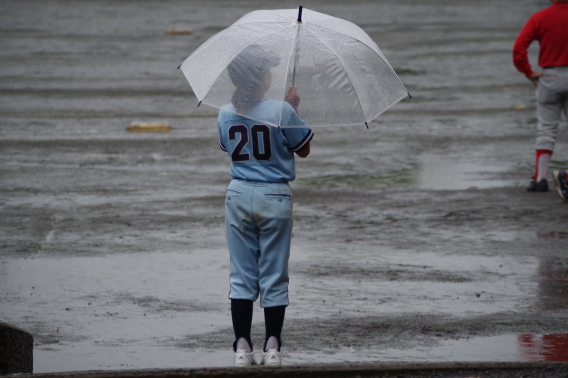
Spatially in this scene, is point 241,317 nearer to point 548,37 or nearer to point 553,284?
point 553,284

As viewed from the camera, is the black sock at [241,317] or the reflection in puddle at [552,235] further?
the reflection in puddle at [552,235]

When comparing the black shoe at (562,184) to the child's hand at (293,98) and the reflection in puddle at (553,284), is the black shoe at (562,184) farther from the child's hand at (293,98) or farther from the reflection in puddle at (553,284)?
the child's hand at (293,98)

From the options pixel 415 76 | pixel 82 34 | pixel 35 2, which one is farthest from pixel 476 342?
pixel 35 2

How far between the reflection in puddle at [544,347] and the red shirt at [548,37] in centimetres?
483

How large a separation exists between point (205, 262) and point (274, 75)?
2989 millimetres

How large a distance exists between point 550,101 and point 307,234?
3432 millimetres

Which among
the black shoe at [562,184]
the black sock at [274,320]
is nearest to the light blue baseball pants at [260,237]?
the black sock at [274,320]

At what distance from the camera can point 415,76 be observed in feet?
66.5

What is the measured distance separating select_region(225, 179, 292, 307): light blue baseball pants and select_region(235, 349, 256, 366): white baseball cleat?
28 centimetres

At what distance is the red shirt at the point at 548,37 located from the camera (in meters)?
9.91

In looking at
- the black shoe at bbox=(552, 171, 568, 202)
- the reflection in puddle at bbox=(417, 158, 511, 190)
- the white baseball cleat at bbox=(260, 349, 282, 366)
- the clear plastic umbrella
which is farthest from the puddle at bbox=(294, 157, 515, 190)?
the white baseball cleat at bbox=(260, 349, 282, 366)

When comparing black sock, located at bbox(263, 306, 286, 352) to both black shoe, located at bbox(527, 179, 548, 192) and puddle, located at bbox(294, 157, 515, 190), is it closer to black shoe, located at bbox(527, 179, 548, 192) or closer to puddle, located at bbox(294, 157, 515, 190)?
puddle, located at bbox(294, 157, 515, 190)

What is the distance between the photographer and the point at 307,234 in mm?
8641

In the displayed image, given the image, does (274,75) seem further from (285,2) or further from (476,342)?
(285,2)
